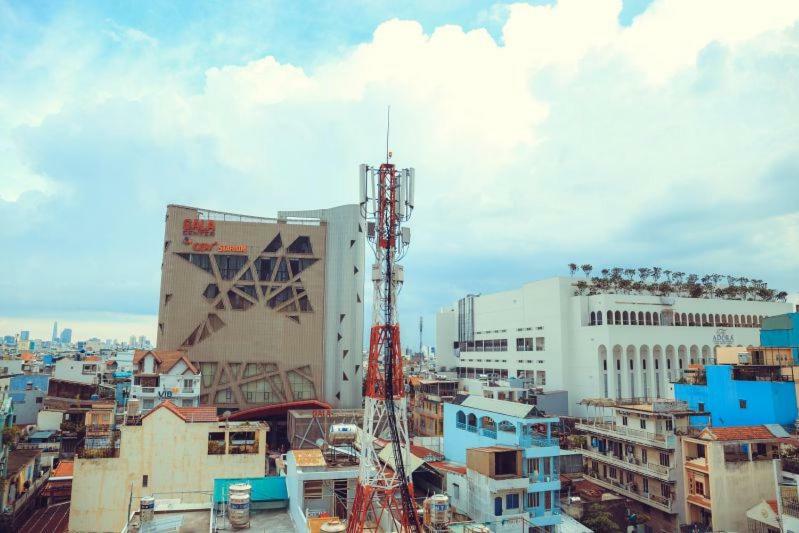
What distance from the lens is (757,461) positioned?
35469 millimetres

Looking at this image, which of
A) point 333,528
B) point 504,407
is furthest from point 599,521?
point 333,528

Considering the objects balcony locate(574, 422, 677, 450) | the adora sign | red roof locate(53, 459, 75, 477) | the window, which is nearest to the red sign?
red roof locate(53, 459, 75, 477)

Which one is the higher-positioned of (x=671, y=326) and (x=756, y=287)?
(x=756, y=287)

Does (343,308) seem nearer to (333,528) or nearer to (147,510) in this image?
(147,510)

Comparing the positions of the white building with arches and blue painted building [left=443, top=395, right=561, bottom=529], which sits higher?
the white building with arches

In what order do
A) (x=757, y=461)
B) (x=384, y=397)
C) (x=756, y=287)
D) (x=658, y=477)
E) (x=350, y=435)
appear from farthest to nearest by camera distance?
(x=756, y=287)
(x=658, y=477)
(x=757, y=461)
(x=350, y=435)
(x=384, y=397)

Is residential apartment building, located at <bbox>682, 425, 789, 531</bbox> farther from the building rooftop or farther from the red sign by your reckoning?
the red sign

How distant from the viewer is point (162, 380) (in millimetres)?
55906

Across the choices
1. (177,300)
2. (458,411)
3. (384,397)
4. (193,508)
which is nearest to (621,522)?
(458,411)

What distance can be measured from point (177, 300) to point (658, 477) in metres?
55.6

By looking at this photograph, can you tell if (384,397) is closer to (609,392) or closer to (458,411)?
(458,411)

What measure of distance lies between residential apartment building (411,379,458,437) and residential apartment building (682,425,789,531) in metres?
25.4

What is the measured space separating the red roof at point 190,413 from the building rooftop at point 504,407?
1782 cm

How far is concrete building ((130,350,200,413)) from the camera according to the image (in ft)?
180
